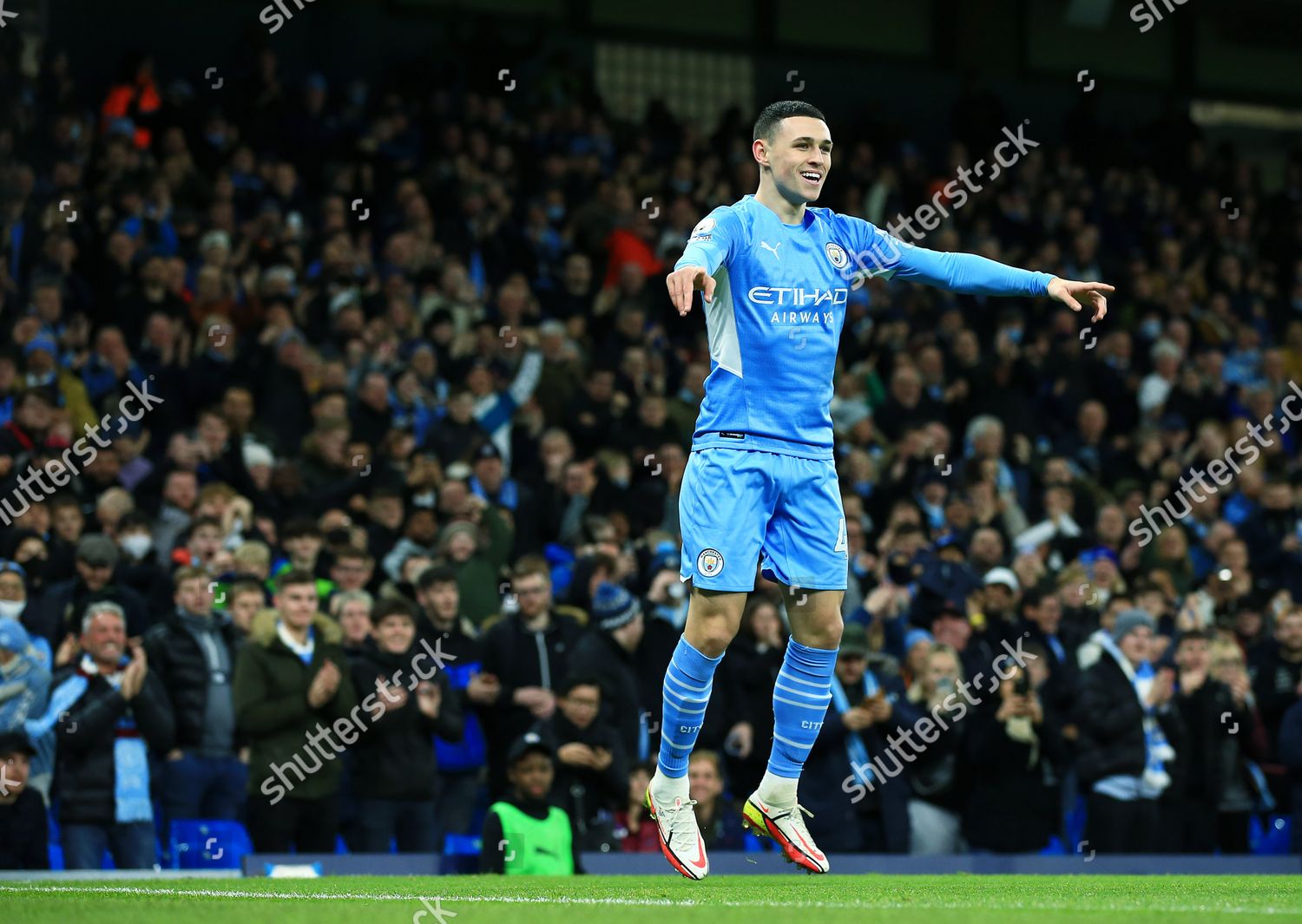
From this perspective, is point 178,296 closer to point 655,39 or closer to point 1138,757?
point 1138,757

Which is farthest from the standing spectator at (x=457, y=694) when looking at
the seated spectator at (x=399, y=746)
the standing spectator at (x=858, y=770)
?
the standing spectator at (x=858, y=770)

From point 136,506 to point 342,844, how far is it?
3.09 meters

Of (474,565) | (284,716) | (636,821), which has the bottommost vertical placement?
(636,821)

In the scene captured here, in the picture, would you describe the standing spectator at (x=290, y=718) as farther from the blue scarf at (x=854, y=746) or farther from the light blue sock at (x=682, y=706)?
the light blue sock at (x=682, y=706)

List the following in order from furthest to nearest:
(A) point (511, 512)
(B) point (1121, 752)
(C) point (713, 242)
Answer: (A) point (511, 512), (B) point (1121, 752), (C) point (713, 242)

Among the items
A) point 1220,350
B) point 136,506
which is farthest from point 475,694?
point 1220,350

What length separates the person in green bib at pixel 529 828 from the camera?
35.8ft

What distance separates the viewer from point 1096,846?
13672 mm

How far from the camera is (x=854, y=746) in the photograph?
1340 centimetres

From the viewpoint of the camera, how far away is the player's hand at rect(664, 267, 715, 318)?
6.85 meters

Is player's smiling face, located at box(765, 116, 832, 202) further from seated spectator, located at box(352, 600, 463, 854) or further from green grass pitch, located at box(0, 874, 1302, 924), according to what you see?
seated spectator, located at box(352, 600, 463, 854)

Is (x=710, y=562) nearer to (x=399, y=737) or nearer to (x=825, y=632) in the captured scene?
(x=825, y=632)

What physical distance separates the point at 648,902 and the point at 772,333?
7.63ft

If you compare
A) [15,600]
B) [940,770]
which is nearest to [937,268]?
[940,770]
